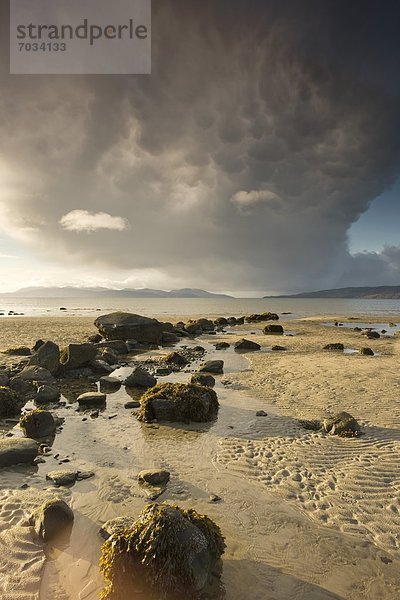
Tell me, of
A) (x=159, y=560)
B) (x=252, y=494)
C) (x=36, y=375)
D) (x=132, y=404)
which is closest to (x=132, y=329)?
(x=36, y=375)

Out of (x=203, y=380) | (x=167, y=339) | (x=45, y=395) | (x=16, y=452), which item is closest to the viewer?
(x=16, y=452)

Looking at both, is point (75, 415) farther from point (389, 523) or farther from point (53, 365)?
point (389, 523)

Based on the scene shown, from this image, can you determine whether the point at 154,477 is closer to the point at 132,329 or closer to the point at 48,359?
the point at 48,359

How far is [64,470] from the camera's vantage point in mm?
8289

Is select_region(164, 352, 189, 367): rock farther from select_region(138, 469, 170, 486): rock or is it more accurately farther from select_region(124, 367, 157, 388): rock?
select_region(138, 469, 170, 486): rock

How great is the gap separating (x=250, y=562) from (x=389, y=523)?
2.86m

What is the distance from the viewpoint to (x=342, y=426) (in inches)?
420

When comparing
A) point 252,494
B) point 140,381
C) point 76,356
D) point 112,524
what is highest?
point 76,356

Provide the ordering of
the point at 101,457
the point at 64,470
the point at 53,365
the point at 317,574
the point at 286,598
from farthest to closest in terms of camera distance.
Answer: the point at 53,365
the point at 101,457
the point at 64,470
the point at 317,574
the point at 286,598

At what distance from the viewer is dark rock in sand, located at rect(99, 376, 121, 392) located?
52.9 feet

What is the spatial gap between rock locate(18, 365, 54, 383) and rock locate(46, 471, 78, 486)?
909 cm

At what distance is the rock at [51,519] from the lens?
19.7ft

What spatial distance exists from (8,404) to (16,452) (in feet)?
14.3

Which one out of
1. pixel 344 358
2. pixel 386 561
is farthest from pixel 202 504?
pixel 344 358
